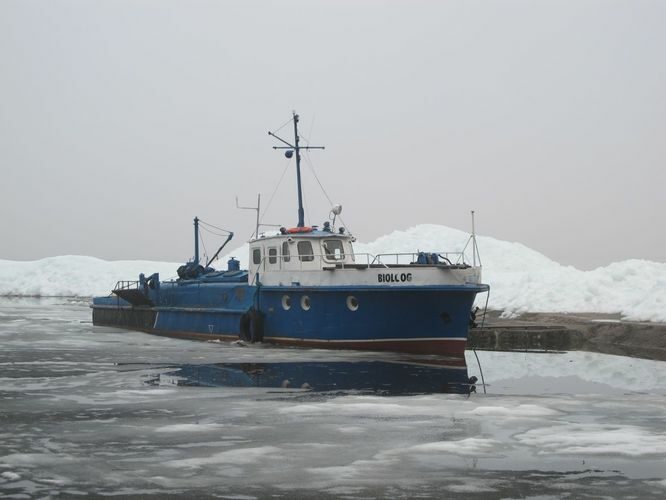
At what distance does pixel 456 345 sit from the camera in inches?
810

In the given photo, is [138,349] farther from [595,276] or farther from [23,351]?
[595,276]

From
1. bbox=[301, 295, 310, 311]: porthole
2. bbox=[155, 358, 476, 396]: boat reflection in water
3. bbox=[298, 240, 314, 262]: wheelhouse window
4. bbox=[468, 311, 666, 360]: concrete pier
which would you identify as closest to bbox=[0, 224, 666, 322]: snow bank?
bbox=[468, 311, 666, 360]: concrete pier

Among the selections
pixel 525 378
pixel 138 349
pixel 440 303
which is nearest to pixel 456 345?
pixel 440 303

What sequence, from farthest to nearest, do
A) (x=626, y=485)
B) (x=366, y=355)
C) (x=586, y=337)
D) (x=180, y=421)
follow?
(x=586, y=337) → (x=366, y=355) → (x=180, y=421) → (x=626, y=485)

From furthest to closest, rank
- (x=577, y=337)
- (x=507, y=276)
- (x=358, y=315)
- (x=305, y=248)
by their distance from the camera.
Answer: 1. (x=507, y=276)
2. (x=577, y=337)
3. (x=305, y=248)
4. (x=358, y=315)

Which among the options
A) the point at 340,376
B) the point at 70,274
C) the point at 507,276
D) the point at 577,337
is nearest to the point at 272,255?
the point at 340,376

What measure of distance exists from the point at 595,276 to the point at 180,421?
2802 cm

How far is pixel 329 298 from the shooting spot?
848 inches

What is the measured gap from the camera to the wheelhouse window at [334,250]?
927 inches

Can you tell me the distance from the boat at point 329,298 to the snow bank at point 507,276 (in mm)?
9586

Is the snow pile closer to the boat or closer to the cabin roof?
the boat

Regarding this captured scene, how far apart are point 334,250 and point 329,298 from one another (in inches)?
102

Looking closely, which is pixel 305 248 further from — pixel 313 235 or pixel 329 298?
pixel 329 298

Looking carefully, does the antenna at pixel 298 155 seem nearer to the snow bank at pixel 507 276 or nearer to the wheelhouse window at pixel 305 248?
the wheelhouse window at pixel 305 248
